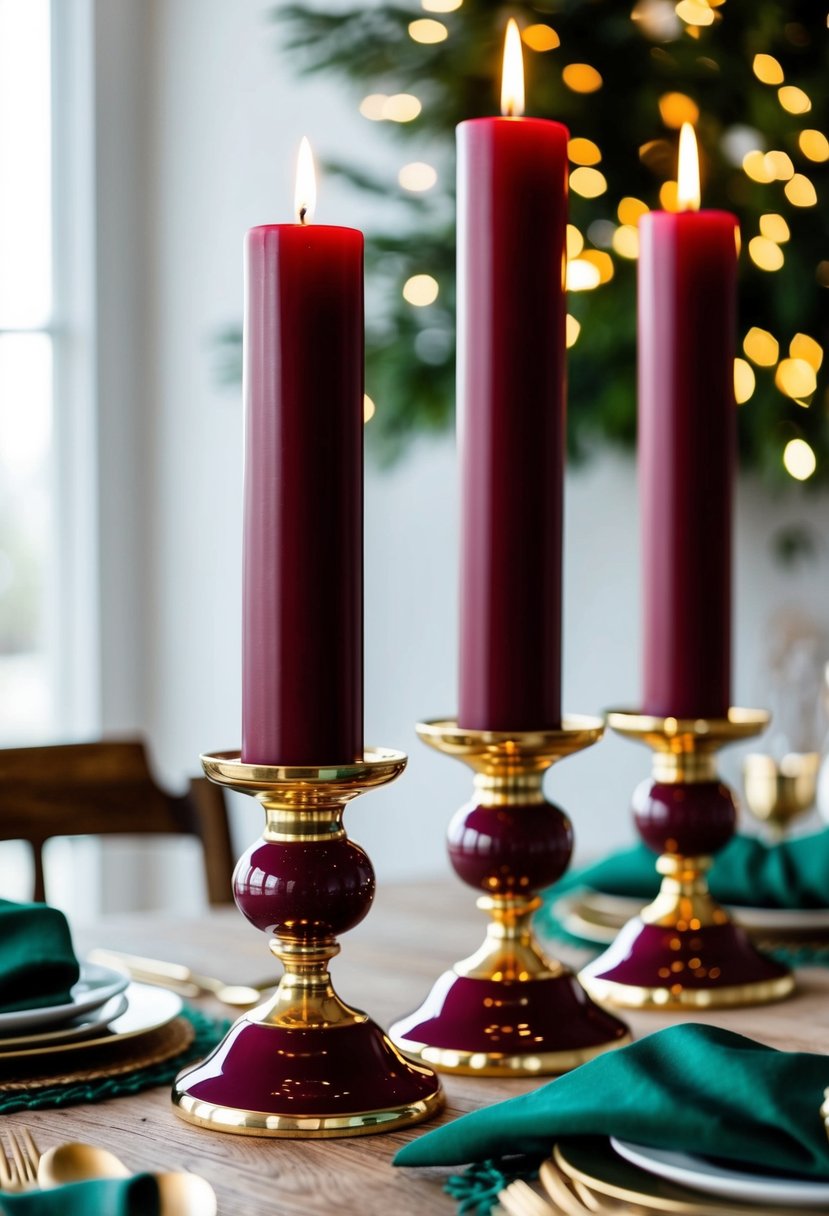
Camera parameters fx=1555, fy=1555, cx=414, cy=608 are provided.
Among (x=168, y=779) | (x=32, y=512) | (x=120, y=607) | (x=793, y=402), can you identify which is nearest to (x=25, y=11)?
(x=32, y=512)

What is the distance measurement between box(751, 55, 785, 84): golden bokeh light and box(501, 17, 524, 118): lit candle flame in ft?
3.92

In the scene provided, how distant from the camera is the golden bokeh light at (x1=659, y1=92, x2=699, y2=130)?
191 centimetres

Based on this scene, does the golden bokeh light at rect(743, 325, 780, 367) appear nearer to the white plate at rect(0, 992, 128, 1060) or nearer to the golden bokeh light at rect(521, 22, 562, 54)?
the golden bokeh light at rect(521, 22, 562, 54)

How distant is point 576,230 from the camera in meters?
1.98

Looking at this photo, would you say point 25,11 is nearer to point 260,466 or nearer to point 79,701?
point 79,701

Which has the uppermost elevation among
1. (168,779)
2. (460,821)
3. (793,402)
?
(793,402)

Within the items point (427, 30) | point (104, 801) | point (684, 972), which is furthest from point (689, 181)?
point (427, 30)

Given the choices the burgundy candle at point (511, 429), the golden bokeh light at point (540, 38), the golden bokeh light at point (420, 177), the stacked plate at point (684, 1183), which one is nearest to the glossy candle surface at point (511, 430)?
the burgundy candle at point (511, 429)

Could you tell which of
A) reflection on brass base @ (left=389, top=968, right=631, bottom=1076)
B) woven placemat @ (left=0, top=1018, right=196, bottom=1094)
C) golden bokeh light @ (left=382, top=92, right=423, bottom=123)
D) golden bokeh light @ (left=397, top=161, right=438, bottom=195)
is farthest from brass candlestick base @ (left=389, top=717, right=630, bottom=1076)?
golden bokeh light @ (left=397, top=161, right=438, bottom=195)

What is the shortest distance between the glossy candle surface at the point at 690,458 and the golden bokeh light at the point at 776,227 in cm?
105

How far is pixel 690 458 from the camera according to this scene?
33.7 inches

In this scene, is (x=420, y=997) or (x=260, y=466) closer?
(x=260, y=466)

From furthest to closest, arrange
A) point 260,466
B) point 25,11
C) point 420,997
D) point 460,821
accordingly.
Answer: point 25,11, point 420,997, point 460,821, point 260,466

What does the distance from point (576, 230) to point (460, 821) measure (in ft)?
4.60
